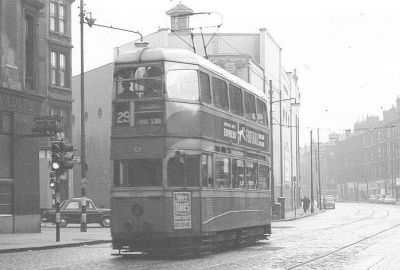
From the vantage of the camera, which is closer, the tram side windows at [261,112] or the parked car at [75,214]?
the tram side windows at [261,112]

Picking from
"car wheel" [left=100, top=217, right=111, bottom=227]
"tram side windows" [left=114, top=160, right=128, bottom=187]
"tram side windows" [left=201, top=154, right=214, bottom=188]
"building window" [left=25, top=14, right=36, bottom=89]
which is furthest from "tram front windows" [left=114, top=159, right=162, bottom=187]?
"car wheel" [left=100, top=217, right=111, bottom=227]

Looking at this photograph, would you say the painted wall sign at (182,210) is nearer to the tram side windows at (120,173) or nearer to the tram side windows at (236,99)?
the tram side windows at (120,173)

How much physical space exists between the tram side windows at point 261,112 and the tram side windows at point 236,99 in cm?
205

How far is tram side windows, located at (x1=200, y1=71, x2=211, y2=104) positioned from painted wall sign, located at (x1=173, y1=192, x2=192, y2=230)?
251 centimetres

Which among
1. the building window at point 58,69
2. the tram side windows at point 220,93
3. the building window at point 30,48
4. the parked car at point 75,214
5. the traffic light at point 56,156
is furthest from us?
the building window at point 58,69

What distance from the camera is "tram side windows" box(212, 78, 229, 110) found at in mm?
18641

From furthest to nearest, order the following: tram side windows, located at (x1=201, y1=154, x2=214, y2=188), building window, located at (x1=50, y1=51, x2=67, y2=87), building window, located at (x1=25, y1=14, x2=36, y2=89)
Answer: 1. building window, located at (x1=50, y1=51, x2=67, y2=87)
2. building window, located at (x1=25, y1=14, x2=36, y2=89)
3. tram side windows, located at (x1=201, y1=154, x2=214, y2=188)

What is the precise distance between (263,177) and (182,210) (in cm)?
638

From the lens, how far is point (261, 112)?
23.1m

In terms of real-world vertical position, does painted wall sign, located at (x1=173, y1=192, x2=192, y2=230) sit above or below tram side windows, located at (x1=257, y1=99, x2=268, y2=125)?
below

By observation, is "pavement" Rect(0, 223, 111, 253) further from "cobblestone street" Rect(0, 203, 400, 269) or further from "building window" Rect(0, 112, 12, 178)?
"building window" Rect(0, 112, 12, 178)

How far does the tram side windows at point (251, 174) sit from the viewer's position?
21141mm

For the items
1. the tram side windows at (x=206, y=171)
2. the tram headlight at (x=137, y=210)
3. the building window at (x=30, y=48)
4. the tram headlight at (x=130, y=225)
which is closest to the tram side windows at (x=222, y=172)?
the tram side windows at (x=206, y=171)

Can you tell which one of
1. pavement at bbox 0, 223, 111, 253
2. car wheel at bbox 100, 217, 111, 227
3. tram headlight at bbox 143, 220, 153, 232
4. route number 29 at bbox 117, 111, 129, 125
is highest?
route number 29 at bbox 117, 111, 129, 125
